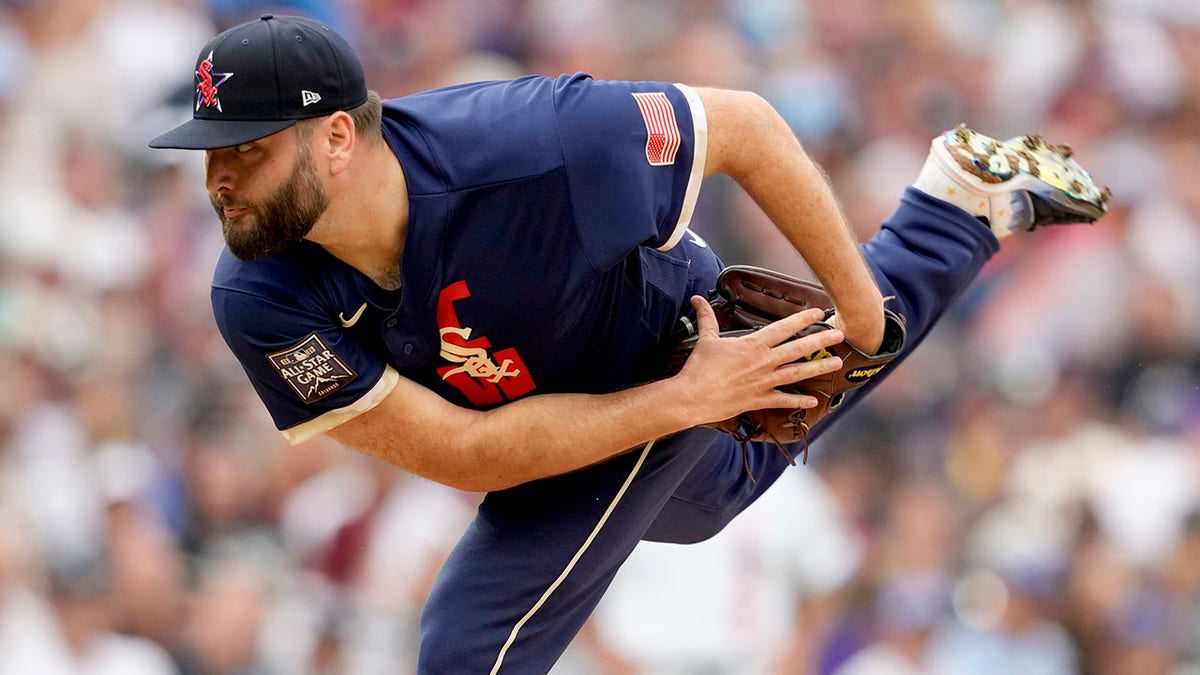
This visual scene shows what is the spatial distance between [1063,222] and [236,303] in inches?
87.4

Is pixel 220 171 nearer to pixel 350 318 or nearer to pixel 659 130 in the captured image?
pixel 350 318

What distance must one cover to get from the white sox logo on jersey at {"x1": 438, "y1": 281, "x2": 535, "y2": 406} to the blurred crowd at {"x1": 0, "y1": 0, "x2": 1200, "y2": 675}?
2509 mm

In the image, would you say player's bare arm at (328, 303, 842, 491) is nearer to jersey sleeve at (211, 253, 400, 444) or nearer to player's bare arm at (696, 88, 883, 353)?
jersey sleeve at (211, 253, 400, 444)

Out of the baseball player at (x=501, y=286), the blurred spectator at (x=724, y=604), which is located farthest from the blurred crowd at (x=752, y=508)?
the baseball player at (x=501, y=286)

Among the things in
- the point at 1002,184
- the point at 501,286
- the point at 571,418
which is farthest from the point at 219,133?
the point at 1002,184

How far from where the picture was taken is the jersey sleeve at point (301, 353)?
341 cm

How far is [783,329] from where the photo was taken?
371 centimetres

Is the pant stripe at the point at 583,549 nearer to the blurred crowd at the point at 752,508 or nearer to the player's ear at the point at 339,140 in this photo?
the player's ear at the point at 339,140

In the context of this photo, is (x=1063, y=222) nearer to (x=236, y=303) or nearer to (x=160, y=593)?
(x=236, y=303)

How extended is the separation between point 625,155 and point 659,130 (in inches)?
4.0

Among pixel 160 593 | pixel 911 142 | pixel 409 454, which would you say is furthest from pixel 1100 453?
pixel 409 454

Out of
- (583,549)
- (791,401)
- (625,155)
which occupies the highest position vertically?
(625,155)

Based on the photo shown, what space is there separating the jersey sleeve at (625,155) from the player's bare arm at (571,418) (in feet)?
1.19

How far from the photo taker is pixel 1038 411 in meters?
7.28
